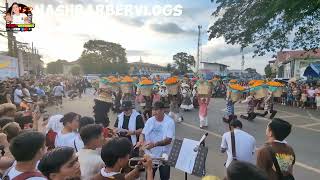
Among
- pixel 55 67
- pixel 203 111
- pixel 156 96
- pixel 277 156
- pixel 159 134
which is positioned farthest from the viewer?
pixel 55 67

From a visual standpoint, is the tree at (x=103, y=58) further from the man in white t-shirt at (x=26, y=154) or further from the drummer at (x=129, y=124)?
the man in white t-shirt at (x=26, y=154)

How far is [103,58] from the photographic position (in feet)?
318

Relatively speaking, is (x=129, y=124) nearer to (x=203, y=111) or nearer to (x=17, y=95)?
(x=203, y=111)

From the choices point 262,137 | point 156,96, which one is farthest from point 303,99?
point 262,137

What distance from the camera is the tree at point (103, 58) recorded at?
92812mm

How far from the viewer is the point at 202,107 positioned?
14.0 meters

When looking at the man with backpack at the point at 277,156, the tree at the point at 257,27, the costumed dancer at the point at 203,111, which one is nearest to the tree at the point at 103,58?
the tree at the point at 257,27

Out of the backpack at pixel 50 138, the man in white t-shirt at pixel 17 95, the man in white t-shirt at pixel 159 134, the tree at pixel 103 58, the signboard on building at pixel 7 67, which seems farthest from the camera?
the tree at pixel 103 58

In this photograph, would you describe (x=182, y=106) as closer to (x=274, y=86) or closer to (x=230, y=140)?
(x=274, y=86)

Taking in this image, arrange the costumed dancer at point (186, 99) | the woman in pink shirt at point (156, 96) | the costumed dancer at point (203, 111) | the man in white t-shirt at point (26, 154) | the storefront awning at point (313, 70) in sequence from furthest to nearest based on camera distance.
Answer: the storefront awning at point (313, 70) → the costumed dancer at point (186, 99) → the woman in pink shirt at point (156, 96) → the costumed dancer at point (203, 111) → the man in white t-shirt at point (26, 154)

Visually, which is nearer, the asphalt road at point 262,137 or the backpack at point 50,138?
the backpack at point 50,138

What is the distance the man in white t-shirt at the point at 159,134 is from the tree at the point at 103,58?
85.3 m

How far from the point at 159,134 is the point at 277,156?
240 cm

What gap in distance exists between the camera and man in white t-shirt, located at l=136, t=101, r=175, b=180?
575 centimetres
